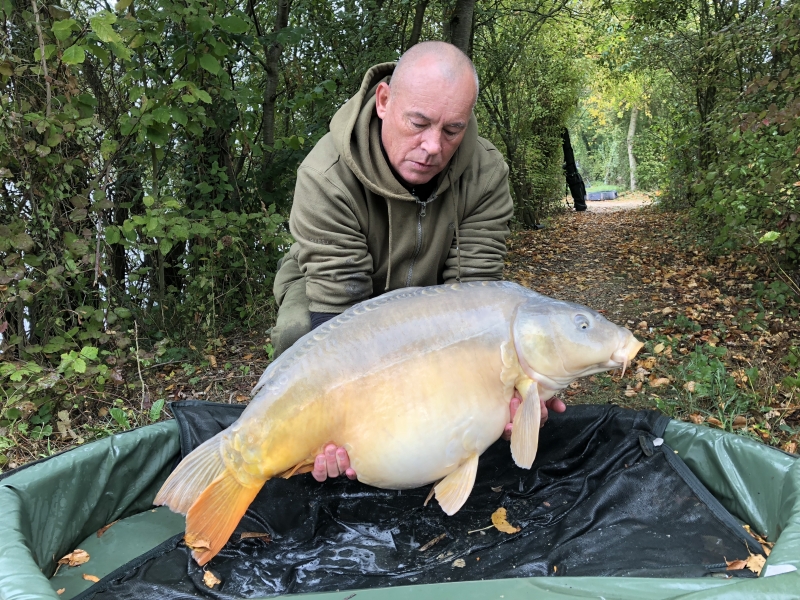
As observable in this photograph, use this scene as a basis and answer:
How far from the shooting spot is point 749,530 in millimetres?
1224

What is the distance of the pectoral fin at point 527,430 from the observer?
1108 mm

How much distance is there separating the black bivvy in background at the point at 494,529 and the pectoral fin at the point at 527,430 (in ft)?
0.78

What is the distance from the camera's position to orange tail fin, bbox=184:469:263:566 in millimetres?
1063

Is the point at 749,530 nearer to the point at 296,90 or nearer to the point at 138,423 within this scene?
the point at 138,423

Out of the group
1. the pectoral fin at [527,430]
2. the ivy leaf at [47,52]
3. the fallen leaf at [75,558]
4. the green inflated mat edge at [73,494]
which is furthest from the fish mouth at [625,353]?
the ivy leaf at [47,52]

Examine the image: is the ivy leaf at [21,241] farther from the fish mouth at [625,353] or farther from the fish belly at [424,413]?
the fish mouth at [625,353]

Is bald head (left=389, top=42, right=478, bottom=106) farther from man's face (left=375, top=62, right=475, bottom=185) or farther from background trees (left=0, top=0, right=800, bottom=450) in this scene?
background trees (left=0, top=0, right=800, bottom=450)

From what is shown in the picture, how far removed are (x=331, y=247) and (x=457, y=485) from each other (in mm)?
649

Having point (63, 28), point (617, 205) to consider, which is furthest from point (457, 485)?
point (617, 205)

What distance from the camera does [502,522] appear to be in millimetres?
1358

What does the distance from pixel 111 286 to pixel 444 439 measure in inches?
68.7

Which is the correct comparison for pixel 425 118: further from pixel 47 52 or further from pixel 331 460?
pixel 47 52

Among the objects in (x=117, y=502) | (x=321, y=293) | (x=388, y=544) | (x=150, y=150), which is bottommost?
(x=388, y=544)

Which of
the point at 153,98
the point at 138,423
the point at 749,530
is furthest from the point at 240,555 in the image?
the point at 153,98
